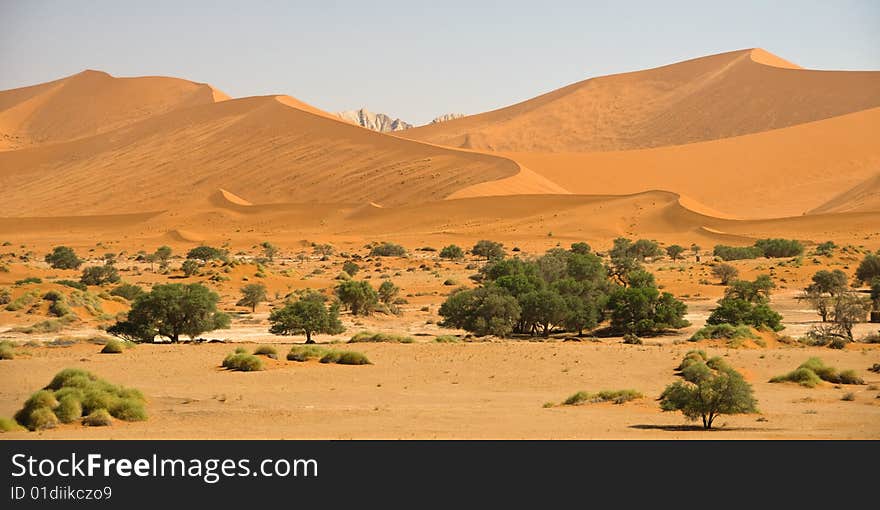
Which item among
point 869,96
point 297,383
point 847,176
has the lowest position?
point 297,383

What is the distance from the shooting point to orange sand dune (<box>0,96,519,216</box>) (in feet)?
368

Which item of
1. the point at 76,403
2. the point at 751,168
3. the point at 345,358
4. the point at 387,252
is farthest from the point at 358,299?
the point at 751,168

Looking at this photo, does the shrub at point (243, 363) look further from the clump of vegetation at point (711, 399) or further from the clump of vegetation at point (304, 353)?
the clump of vegetation at point (711, 399)

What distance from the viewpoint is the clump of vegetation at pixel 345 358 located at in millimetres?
26750

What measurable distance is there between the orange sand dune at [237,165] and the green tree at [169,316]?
72.3 m

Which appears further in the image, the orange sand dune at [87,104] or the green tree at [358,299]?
the orange sand dune at [87,104]

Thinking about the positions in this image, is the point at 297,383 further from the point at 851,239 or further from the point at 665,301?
the point at 851,239

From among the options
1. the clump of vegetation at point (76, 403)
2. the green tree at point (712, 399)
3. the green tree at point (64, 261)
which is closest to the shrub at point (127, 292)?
the green tree at point (64, 261)

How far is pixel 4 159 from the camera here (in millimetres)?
140500

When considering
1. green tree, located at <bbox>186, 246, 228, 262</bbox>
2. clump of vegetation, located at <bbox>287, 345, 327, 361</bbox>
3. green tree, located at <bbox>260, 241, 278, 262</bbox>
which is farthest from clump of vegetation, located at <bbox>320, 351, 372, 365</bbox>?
green tree, located at <bbox>260, 241, 278, 262</bbox>

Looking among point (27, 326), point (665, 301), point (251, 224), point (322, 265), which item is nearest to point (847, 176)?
point (251, 224)

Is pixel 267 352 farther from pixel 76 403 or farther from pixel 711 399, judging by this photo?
pixel 711 399

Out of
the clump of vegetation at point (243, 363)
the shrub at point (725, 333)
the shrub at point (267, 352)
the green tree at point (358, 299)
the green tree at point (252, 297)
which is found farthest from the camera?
the green tree at point (252, 297)

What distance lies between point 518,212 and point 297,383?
7140cm
